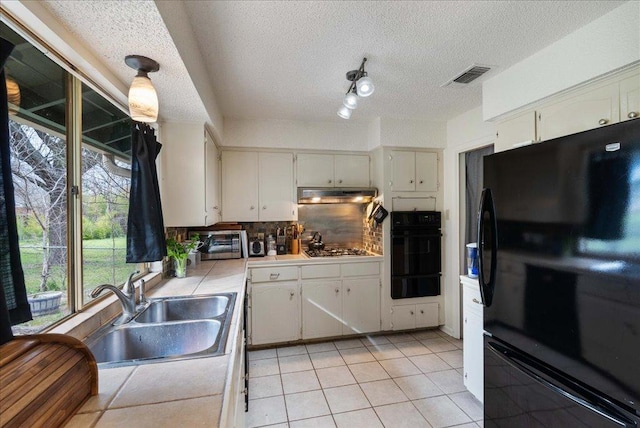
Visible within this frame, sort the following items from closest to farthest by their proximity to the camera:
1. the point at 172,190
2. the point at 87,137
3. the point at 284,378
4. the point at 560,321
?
the point at 560,321 → the point at 87,137 → the point at 172,190 → the point at 284,378

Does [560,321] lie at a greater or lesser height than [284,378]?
greater

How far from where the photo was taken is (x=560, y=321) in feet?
4.17

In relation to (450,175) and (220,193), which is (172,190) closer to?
(220,193)

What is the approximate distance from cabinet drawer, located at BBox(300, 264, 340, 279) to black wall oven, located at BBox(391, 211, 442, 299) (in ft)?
2.14

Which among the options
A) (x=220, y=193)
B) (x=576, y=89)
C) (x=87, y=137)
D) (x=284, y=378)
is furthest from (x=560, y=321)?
(x=220, y=193)

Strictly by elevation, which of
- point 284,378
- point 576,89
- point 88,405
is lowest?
point 284,378

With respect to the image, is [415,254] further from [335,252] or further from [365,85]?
[365,85]

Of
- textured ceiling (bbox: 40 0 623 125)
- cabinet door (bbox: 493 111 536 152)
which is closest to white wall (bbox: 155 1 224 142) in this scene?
textured ceiling (bbox: 40 0 623 125)

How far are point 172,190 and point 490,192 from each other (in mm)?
2256

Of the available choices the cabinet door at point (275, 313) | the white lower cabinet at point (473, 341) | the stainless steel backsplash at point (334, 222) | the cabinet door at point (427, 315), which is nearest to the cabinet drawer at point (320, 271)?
the cabinet door at point (275, 313)

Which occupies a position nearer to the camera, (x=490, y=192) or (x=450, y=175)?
(x=490, y=192)

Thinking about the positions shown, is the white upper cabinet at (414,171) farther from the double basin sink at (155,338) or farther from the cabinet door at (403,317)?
the double basin sink at (155,338)

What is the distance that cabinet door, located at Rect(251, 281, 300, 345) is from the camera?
305 centimetres

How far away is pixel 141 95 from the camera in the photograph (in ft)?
4.37
